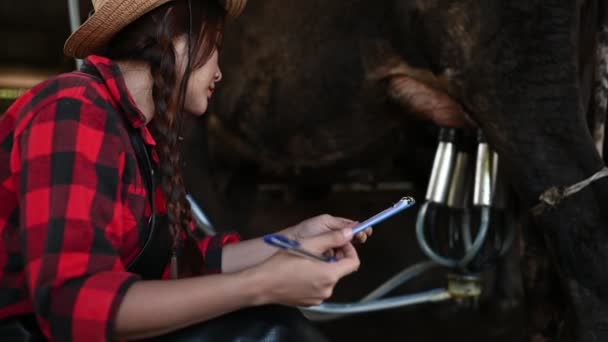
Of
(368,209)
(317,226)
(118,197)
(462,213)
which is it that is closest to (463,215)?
(462,213)

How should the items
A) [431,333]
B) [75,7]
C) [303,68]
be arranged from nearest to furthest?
1. [75,7]
2. [303,68]
3. [431,333]

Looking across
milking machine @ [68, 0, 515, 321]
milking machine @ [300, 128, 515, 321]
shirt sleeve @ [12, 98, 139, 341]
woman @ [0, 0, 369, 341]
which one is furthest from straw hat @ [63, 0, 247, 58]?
milking machine @ [300, 128, 515, 321]

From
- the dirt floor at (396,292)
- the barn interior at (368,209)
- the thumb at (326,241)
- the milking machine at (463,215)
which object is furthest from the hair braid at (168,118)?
the dirt floor at (396,292)

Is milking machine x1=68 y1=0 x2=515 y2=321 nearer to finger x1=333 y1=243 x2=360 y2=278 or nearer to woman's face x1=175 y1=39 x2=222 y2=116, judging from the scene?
woman's face x1=175 y1=39 x2=222 y2=116

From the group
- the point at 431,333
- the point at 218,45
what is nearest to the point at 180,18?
the point at 218,45

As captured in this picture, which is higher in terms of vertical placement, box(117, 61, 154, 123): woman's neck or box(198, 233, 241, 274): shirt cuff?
box(117, 61, 154, 123): woman's neck

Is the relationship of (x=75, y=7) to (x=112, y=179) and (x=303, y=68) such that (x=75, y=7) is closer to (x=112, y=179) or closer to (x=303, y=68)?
(x=303, y=68)

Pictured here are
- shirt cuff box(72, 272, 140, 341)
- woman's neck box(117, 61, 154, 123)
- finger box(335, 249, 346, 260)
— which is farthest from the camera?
woman's neck box(117, 61, 154, 123)

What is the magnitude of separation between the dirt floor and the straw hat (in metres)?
1.83

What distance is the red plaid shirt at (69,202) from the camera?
860 millimetres

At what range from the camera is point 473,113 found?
6.26ft

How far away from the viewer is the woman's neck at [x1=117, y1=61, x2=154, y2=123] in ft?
3.59

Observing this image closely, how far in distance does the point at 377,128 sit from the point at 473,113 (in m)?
0.51

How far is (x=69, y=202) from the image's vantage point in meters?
0.88
